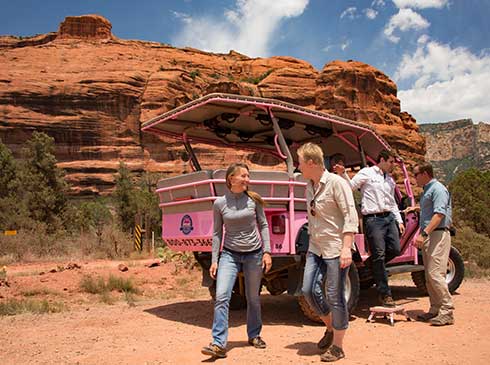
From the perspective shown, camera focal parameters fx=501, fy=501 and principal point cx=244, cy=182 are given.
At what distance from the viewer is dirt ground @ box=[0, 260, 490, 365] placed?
4.59m

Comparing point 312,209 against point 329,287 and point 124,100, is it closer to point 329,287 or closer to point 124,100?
point 329,287

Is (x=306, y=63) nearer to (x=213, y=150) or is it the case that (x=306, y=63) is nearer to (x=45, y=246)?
(x=213, y=150)

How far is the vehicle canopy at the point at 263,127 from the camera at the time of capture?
645 centimetres

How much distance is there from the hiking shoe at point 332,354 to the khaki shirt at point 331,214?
817 millimetres

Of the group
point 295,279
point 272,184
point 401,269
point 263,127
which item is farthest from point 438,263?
point 263,127

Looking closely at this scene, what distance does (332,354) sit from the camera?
172 inches

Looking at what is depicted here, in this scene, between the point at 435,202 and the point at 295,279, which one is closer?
the point at 435,202

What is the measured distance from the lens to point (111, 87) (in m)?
74.9

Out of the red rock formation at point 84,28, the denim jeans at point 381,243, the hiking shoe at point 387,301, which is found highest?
the red rock formation at point 84,28

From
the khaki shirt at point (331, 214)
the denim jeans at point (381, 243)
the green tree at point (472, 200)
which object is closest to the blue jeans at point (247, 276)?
the khaki shirt at point (331, 214)

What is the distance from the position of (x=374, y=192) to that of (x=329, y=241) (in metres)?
2.17

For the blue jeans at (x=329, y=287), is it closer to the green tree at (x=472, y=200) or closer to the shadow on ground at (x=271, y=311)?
the shadow on ground at (x=271, y=311)

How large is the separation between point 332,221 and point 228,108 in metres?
2.95

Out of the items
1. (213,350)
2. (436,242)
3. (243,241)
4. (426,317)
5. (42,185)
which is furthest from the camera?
(42,185)
